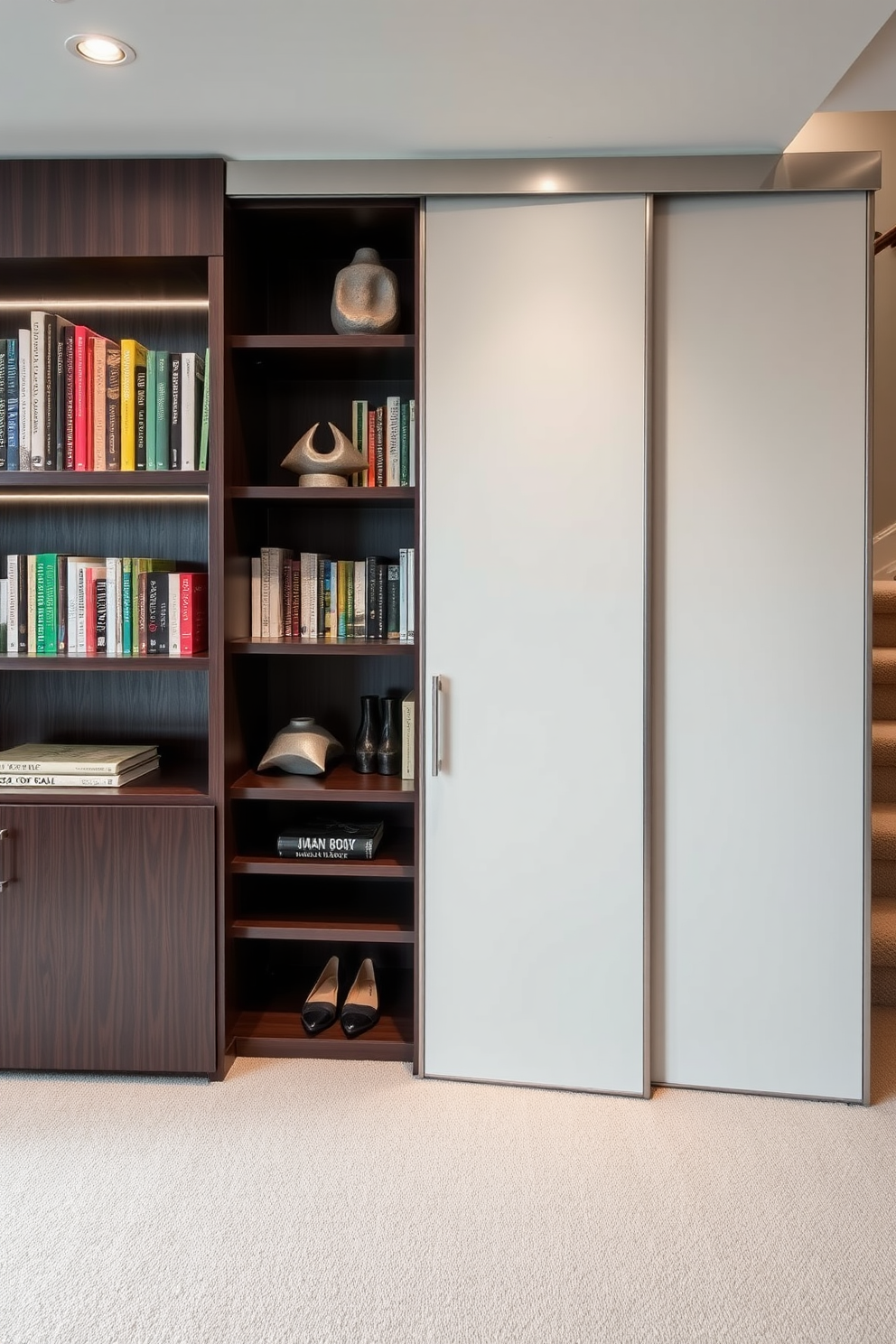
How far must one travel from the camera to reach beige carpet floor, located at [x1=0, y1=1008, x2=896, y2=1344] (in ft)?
5.12

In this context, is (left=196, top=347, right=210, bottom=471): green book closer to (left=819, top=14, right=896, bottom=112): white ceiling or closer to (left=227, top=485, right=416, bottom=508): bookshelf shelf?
(left=227, top=485, right=416, bottom=508): bookshelf shelf

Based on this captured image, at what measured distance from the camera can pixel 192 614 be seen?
242 centimetres

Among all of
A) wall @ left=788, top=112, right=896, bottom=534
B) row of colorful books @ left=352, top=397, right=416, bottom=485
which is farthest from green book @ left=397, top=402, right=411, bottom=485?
wall @ left=788, top=112, right=896, bottom=534

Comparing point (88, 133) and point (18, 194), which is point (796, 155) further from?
point (18, 194)

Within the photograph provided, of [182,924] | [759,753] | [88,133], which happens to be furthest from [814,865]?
[88,133]

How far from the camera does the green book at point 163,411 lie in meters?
2.36

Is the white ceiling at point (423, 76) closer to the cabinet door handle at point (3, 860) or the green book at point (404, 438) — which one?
the green book at point (404, 438)

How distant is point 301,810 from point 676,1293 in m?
1.64

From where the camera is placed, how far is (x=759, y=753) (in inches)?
88.2

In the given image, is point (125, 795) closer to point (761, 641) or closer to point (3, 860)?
point (3, 860)

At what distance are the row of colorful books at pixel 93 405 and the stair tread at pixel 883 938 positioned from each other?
2.34 metres

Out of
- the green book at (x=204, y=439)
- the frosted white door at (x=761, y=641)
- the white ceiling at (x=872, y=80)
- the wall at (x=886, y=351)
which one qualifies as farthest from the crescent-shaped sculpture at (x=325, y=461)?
the wall at (x=886, y=351)

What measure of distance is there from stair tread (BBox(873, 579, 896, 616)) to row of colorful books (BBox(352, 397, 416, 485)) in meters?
1.91

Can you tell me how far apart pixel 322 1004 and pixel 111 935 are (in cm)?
60
